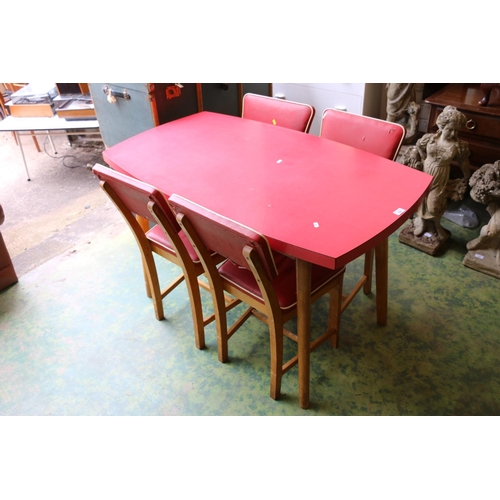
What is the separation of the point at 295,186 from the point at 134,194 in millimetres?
646

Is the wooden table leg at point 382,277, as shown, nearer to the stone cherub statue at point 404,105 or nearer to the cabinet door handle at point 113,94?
the stone cherub statue at point 404,105

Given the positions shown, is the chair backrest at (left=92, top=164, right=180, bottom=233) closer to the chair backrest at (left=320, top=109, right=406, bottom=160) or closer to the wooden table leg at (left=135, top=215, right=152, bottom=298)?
the wooden table leg at (left=135, top=215, right=152, bottom=298)

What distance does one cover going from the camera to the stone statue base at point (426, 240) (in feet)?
8.70

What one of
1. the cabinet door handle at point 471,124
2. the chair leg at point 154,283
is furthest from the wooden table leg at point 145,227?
the cabinet door handle at point 471,124

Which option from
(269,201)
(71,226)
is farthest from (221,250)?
(71,226)

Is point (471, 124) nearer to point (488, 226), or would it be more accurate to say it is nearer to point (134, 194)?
point (488, 226)

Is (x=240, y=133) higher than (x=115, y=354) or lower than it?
higher

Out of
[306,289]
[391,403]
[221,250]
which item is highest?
[221,250]

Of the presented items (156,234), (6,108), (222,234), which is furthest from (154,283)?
(6,108)

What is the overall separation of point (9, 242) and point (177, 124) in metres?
1.49

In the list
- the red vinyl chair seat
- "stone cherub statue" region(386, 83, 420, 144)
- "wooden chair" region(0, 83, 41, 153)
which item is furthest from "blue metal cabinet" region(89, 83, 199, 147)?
the red vinyl chair seat

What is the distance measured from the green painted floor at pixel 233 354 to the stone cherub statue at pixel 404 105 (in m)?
1.16

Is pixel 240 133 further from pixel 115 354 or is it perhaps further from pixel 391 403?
pixel 391 403

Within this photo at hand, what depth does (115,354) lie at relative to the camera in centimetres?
216
